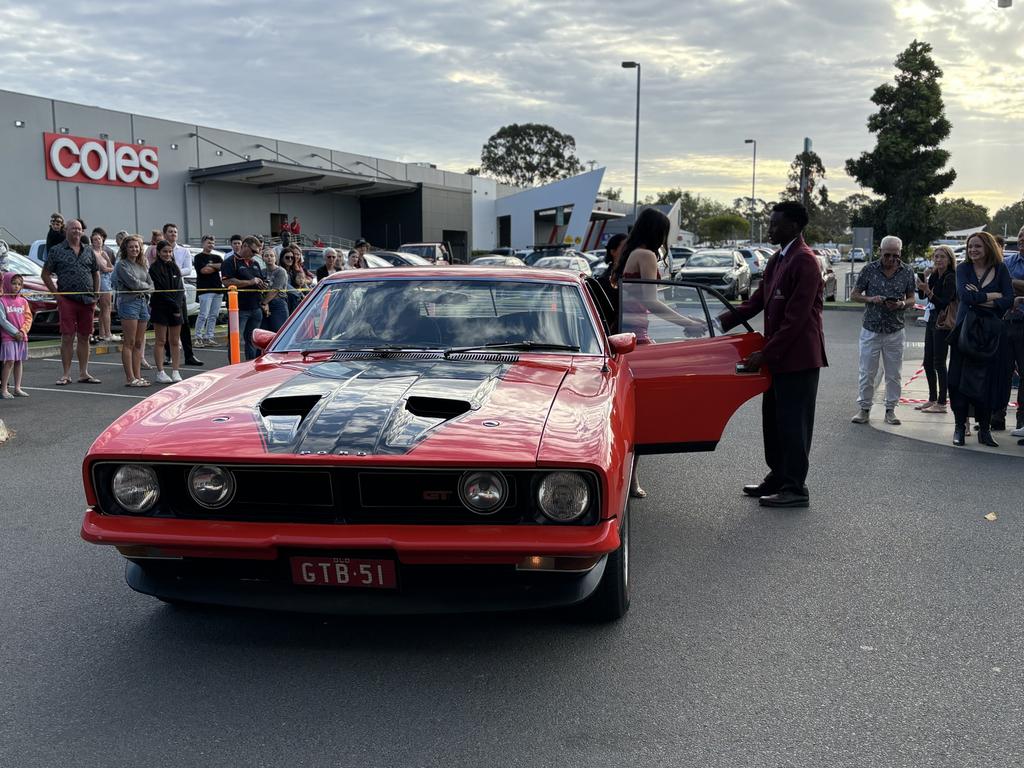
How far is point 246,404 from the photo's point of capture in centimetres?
382

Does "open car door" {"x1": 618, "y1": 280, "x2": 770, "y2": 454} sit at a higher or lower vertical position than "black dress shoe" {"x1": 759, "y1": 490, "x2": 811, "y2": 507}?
higher

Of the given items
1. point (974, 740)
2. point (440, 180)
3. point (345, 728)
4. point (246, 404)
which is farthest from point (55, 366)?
point (440, 180)

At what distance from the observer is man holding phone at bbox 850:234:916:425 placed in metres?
8.70

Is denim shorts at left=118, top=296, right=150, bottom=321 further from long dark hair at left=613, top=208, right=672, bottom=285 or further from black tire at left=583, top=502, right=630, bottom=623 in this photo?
black tire at left=583, top=502, right=630, bottom=623

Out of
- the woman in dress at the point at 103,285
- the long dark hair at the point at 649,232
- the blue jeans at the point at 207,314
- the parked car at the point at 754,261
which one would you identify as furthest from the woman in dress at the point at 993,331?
the parked car at the point at 754,261

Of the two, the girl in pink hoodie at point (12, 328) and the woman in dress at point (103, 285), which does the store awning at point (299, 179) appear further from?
the girl in pink hoodie at point (12, 328)

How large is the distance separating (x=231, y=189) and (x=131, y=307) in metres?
32.9

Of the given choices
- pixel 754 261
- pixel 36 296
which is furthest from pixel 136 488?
pixel 754 261

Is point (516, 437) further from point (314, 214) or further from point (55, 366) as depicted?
point (314, 214)

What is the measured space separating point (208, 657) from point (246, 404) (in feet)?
3.44

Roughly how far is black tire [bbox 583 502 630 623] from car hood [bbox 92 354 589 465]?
27.9 inches

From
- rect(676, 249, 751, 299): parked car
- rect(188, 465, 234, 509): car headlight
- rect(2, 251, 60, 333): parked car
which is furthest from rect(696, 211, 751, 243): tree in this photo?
rect(188, 465, 234, 509): car headlight

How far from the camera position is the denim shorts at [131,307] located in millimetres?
10664

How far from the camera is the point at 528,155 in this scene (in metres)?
87.3
